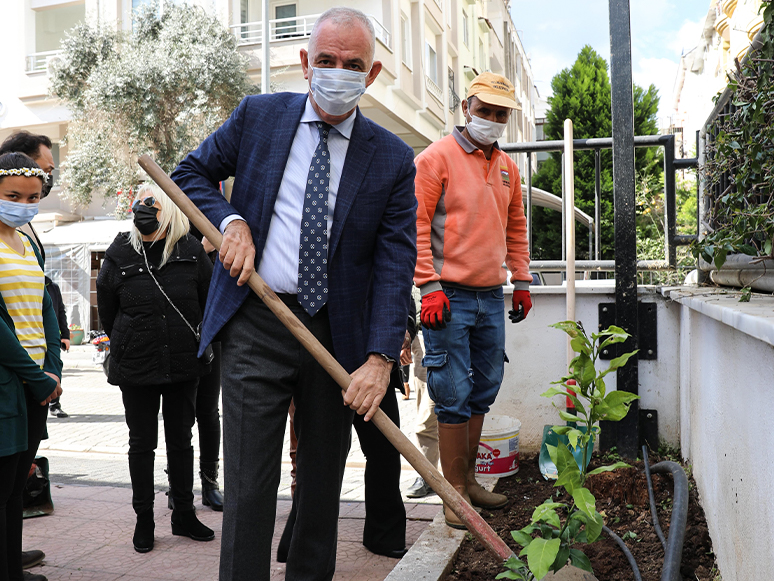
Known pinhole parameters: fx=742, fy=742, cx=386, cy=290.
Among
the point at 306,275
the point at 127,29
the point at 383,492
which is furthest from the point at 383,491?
the point at 127,29

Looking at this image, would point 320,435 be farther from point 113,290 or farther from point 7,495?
point 113,290

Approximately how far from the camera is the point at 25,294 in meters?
3.44

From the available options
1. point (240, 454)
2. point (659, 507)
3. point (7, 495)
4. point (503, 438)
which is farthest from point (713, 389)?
point (7, 495)

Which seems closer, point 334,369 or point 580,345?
point 334,369

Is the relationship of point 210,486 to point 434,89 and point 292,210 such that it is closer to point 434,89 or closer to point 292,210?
point 292,210

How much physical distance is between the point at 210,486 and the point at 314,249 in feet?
9.20

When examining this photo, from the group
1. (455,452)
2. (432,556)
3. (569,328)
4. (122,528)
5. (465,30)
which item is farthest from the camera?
(465,30)

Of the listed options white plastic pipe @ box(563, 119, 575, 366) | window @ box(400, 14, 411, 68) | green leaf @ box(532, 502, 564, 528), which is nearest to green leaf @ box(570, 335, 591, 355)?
green leaf @ box(532, 502, 564, 528)

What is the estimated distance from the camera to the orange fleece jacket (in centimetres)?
389

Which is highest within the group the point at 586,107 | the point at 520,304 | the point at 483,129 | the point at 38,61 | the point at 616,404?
the point at 38,61

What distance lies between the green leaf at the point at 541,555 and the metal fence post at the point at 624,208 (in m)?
2.63

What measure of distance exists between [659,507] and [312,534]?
6.75 feet

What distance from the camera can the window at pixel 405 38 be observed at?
79.6 ft

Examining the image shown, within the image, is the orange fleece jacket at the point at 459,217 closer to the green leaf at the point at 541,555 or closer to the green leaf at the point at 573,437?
the green leaf at the point at 573,437
